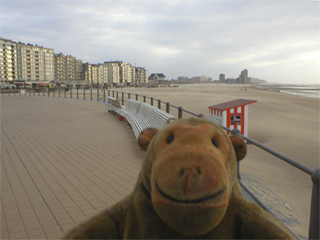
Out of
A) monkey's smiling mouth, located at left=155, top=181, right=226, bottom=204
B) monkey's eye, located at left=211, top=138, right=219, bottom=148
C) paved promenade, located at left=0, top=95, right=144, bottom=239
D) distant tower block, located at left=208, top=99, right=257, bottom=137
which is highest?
monkey's eye, located at left=211, top=138, right=219, bottom=148

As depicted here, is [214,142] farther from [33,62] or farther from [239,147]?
[33,62]

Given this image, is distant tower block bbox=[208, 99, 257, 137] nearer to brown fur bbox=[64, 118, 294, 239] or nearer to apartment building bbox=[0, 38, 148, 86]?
brown fur bbox=[64, 118, 294, 239]

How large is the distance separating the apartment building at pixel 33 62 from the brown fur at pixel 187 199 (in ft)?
524

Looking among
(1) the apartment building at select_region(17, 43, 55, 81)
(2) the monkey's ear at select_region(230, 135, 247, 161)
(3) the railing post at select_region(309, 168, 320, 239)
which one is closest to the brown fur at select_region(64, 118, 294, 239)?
(2) the monkey's ear at select_region(230, 135, 247, 161)

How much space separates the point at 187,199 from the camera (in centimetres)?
130

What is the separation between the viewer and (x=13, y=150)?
6980mm

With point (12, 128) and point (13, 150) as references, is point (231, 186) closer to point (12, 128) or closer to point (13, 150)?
point (13, 150)

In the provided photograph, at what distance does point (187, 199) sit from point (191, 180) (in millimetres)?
87

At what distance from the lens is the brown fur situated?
1.32 metres

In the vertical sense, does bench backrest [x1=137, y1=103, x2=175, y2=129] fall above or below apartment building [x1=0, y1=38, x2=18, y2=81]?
below

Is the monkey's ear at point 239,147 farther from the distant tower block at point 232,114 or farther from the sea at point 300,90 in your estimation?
the sea at point 300,90

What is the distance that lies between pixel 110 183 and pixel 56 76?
176015 millimetres

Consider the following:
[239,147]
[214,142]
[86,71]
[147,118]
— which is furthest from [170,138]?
[86,71]

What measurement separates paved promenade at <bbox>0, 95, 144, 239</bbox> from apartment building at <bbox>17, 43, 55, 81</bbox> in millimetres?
153104
